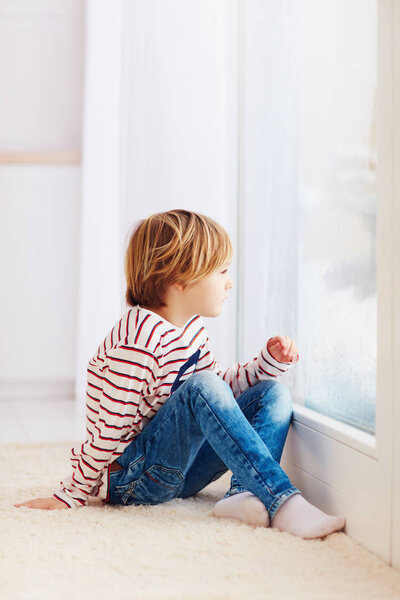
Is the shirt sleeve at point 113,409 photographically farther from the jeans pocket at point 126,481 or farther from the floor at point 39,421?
the floor at point 39,421

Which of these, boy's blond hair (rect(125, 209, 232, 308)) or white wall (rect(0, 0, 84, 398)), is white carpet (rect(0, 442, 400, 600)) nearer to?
boy's blond hair (rect(125, 209, 232, 308))

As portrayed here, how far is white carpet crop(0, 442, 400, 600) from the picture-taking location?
0.74 metres

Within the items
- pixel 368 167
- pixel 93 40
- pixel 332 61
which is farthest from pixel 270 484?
pixel 93 40

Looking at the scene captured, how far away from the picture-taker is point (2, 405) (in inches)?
90.4

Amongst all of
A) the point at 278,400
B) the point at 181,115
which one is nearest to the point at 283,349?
the point at 278,400

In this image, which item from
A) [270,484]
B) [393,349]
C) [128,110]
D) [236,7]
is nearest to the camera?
[393,349]

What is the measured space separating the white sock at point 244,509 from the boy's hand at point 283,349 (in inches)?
9.3

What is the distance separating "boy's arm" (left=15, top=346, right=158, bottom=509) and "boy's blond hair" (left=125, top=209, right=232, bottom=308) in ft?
0.46

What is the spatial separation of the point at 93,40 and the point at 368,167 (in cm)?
156

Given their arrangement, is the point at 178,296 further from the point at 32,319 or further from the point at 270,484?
the point at 32,319

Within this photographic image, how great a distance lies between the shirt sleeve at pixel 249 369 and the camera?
117 centimetres

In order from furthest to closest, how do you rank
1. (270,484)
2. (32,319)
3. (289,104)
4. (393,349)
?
(32,319) → (289,104) → (270,484) → (393,349)

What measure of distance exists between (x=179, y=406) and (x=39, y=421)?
1.05 metres

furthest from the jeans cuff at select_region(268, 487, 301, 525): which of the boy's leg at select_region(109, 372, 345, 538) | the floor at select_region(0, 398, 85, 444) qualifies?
the floor at select_region(0, 398, 85, 444)
